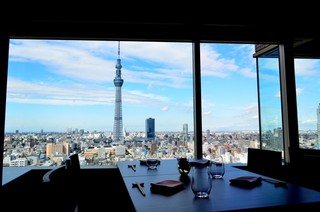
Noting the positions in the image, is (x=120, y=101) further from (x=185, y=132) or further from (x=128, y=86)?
(x=185, y=132)

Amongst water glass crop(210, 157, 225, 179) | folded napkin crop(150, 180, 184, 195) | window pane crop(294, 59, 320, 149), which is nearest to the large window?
window pane crop(294, 59, 320, 149)

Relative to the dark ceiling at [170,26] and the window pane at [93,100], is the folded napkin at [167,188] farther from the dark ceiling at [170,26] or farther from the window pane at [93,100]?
the dark ceiling at [170,26]

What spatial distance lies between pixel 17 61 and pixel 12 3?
2.23 ft

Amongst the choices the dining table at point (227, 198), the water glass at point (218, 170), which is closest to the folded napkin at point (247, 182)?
the dining table at point (227, 198)

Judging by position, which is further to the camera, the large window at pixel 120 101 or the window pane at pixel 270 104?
the window pane at pixel 270 104

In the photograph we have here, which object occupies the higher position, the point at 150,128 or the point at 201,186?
the point at 150,128

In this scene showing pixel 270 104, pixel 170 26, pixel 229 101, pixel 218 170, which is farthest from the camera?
pixel 270 104

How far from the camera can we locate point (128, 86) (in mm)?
3127

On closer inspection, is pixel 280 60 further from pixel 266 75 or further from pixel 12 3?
pixel 12 3

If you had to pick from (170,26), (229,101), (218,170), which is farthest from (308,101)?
(218,170)

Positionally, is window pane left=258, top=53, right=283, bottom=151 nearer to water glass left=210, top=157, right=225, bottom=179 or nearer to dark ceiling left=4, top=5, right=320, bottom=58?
dark ceiling left=4, top=5, right=320, bottom=58

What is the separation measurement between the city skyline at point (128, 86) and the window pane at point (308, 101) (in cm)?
6

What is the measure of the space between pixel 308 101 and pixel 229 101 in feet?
4.08

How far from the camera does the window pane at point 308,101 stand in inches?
134
